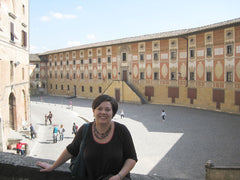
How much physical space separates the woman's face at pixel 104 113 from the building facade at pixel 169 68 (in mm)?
21862

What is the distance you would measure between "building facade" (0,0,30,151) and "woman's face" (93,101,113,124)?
12.6m

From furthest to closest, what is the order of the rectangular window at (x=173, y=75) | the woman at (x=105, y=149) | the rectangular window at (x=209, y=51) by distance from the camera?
the rectangular window at (x=173, y=75)
the rectangular window at (x=209, y=51)
the woman at (x=105, y=149)

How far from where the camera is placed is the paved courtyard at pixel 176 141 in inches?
440

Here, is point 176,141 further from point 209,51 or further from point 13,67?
point 209,51

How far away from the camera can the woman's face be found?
244 cm

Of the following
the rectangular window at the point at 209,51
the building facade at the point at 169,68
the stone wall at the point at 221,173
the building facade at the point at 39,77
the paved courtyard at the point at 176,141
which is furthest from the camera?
the building facade at the point at 39,77

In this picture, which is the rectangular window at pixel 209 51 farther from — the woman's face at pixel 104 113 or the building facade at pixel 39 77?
the building facade at pixel 39 77

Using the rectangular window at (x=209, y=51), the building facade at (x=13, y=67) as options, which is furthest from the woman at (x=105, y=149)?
the rectangular window at (x=209, y=51)

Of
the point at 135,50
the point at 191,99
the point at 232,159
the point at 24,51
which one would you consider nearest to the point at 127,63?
the point at 135,50

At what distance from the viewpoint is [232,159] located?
11461 mm

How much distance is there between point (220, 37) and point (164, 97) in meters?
10.1

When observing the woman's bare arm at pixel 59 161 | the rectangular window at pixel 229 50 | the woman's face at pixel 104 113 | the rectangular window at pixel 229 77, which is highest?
the rectangular window at pixel 229 50

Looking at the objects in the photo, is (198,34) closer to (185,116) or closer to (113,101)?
(185,116)

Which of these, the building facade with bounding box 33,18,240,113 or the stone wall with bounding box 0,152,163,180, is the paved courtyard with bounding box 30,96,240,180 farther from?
the stone wall with bounding box 0,152,163,180
